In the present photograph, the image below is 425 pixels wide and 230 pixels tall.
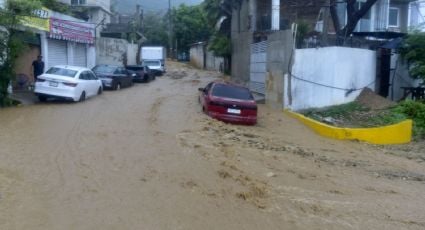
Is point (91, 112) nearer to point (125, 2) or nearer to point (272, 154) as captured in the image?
point (272, 154)

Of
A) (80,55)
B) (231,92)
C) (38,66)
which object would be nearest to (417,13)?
(80,55)

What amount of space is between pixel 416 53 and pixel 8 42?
1770 cm

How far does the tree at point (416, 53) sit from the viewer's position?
80.0 feet

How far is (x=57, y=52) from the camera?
29203mm

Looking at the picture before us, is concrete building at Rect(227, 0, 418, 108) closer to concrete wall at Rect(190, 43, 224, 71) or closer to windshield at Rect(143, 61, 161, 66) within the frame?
windshield at Rect(143, 61, 161, 66)

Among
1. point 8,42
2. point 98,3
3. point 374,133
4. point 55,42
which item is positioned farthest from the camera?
point 98,3

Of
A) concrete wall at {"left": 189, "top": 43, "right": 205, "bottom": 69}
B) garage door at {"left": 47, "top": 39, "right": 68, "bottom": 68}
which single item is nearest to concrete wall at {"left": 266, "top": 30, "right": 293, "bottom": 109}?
garage door at {"left": 47, "top": 39, "right": 68, "bottom": 68}

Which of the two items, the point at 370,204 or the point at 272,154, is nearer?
the point at 370,204

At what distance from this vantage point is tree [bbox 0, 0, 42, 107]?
18.9m

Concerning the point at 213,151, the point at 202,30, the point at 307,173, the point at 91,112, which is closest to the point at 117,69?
the point at 91,112

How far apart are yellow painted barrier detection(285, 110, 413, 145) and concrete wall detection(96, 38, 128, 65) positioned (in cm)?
2700

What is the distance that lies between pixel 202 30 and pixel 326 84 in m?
58.1

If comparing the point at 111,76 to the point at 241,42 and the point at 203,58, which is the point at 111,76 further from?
the point at 203,58

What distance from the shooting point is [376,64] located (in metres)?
26.4
